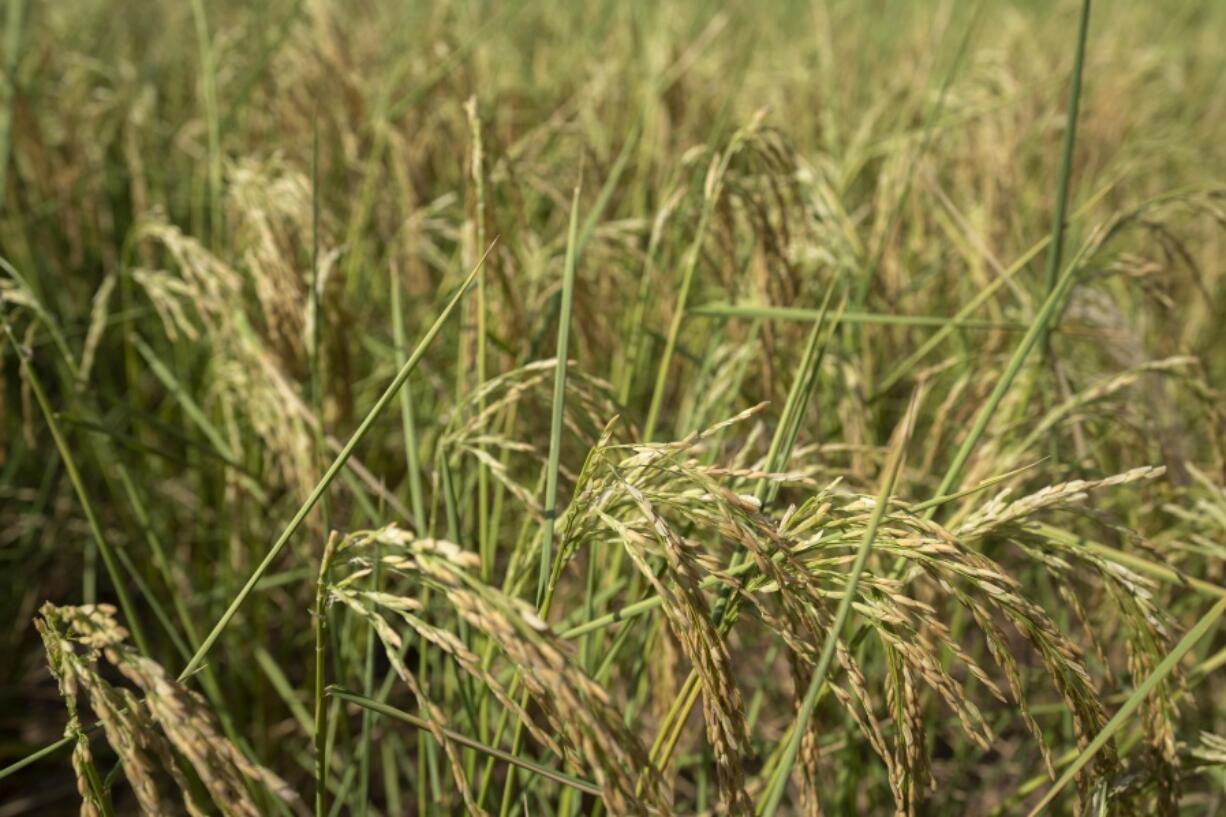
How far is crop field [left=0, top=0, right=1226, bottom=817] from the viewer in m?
0.70

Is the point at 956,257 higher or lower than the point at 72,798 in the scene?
higher

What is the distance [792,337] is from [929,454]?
262 mm

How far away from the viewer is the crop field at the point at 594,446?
27.6 inches

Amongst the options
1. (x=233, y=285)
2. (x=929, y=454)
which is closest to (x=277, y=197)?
(x=233, y=285)

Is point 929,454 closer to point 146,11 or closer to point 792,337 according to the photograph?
point 792,337

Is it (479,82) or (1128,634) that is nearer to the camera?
(1128,634)

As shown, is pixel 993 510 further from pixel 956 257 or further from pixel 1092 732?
pixel 956 257

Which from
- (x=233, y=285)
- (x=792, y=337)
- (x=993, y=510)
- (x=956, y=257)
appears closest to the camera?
(x=993, y=510)

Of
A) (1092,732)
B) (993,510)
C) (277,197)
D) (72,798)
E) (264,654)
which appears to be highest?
(277,197)

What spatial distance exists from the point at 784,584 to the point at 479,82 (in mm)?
1941

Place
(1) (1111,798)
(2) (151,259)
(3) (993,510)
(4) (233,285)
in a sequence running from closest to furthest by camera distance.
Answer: (3) (993,510) → (1) (1111,798) → (4) (233,285) → (2) (151,259)

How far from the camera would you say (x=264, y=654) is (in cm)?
129

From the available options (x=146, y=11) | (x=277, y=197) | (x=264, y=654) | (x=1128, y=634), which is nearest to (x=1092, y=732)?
(x=1128, y=634)

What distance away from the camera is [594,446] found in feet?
2.71
